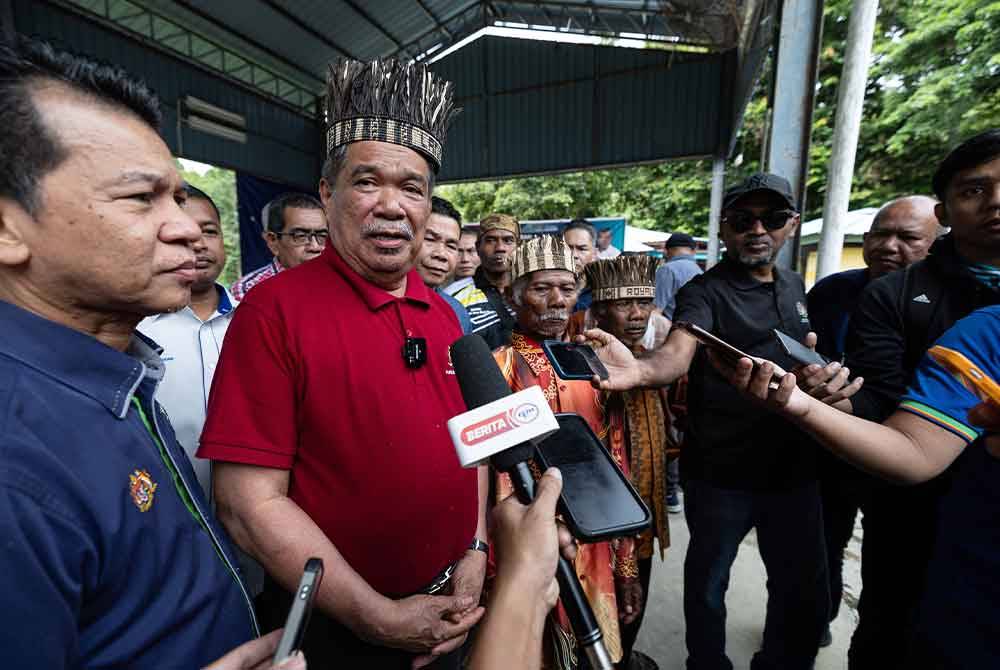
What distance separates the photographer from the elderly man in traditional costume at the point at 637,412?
228 cm

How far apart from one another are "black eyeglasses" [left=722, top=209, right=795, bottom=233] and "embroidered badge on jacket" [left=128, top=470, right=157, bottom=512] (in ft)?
8.43

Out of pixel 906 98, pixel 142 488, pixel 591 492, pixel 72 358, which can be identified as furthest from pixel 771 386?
pixel 906 98

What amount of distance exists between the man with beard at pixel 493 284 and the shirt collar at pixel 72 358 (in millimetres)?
2382

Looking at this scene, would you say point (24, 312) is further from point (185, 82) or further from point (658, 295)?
point (185, 82)

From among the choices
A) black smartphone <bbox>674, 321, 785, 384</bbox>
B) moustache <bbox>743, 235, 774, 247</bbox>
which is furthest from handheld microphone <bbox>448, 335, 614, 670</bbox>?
moustache <bbox>743, 235, 774, 247</bbox>

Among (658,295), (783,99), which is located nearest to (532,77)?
(658,295)

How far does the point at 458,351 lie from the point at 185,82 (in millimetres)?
12793

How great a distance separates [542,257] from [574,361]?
31.2 inches

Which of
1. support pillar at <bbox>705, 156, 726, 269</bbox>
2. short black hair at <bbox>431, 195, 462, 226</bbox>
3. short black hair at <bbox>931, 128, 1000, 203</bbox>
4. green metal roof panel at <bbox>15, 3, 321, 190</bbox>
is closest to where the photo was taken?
short black hair at <bbox>931, 128, 1000, 203</bbox>

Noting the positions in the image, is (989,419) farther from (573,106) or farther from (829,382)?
(573,106)

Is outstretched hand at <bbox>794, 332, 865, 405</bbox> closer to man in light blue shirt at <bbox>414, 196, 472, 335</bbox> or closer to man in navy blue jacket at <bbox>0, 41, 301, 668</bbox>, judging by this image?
man in navy blue jacket at <bbox>0, 41, 301, 668</bbox>

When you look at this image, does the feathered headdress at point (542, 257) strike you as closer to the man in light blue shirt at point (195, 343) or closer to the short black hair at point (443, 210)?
the short black hair at point (443, 210)

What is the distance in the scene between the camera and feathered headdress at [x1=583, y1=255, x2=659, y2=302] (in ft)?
8.33

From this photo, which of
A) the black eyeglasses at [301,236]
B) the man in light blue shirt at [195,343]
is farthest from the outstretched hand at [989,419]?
the black eyeglasses at [301,236]
